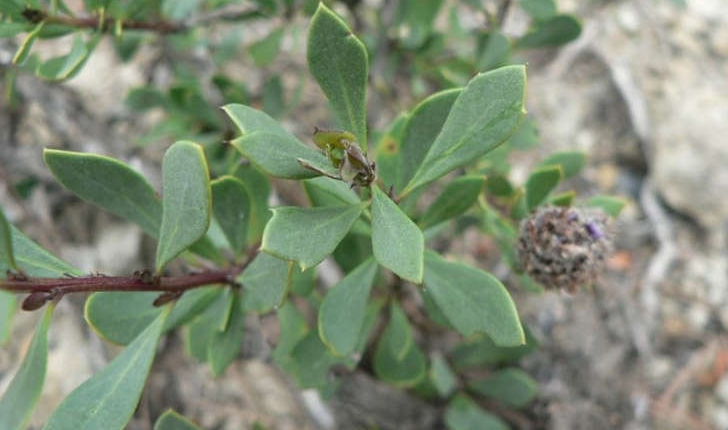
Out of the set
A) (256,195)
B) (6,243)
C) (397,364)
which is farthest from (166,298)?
(397,364)

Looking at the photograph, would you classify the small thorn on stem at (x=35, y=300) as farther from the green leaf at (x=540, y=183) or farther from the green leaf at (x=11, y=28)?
the green leaf at (x=540, y=183)

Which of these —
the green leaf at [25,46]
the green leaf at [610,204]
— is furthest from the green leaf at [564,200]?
the green leaf at [25,46]

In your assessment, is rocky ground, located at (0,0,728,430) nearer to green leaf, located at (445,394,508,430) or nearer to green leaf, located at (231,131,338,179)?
green leaf, located at (445,394,508,430)

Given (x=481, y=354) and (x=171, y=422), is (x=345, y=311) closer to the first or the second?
(x=171, y=422)

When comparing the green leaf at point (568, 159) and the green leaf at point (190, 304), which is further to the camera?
the green leaf at point (568, 159)

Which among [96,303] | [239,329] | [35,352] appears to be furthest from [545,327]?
[35,352]

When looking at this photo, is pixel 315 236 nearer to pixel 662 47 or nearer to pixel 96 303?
pixel 96 303
